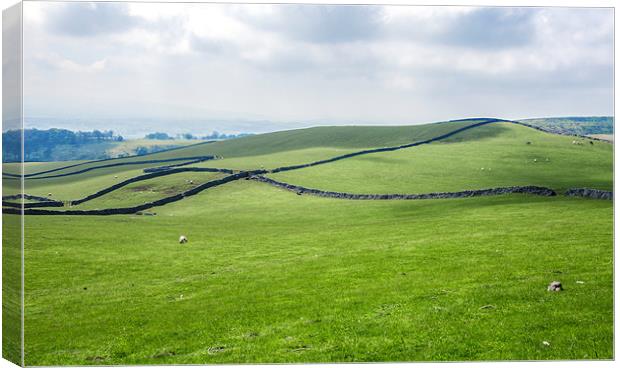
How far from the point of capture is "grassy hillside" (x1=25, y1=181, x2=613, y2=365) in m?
16.0

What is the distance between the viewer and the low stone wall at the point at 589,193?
3253 cm

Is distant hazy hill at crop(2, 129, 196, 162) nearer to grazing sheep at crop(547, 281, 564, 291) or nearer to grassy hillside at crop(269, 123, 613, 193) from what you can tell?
grazing sheep at crop(547, 281, 564, 291)

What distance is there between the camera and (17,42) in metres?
16.7

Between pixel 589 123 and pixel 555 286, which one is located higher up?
pixel 589 123

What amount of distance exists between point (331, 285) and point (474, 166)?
4433 cm

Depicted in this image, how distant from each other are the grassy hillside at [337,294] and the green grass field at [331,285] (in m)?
0.05

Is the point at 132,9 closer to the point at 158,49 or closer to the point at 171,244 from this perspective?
the point at 158,49

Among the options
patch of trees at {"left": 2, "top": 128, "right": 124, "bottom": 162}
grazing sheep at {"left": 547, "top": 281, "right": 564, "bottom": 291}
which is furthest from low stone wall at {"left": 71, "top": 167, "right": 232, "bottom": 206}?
grazing sheep at {"left": 547, "top": 281, "right": 564, "bottom": 291}

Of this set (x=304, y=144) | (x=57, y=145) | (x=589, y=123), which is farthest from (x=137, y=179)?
(x=57, y=145)

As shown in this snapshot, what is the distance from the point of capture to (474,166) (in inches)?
2411

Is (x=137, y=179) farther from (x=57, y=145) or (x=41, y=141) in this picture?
(x=57, y=145)

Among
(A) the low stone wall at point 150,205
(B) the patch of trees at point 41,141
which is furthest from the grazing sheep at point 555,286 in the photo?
(A) the low stone wall at point 150,205

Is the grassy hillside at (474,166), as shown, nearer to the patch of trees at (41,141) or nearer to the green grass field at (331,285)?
the green grass field at (331,285)

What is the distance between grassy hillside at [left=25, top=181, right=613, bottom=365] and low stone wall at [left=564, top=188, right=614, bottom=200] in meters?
1.10
